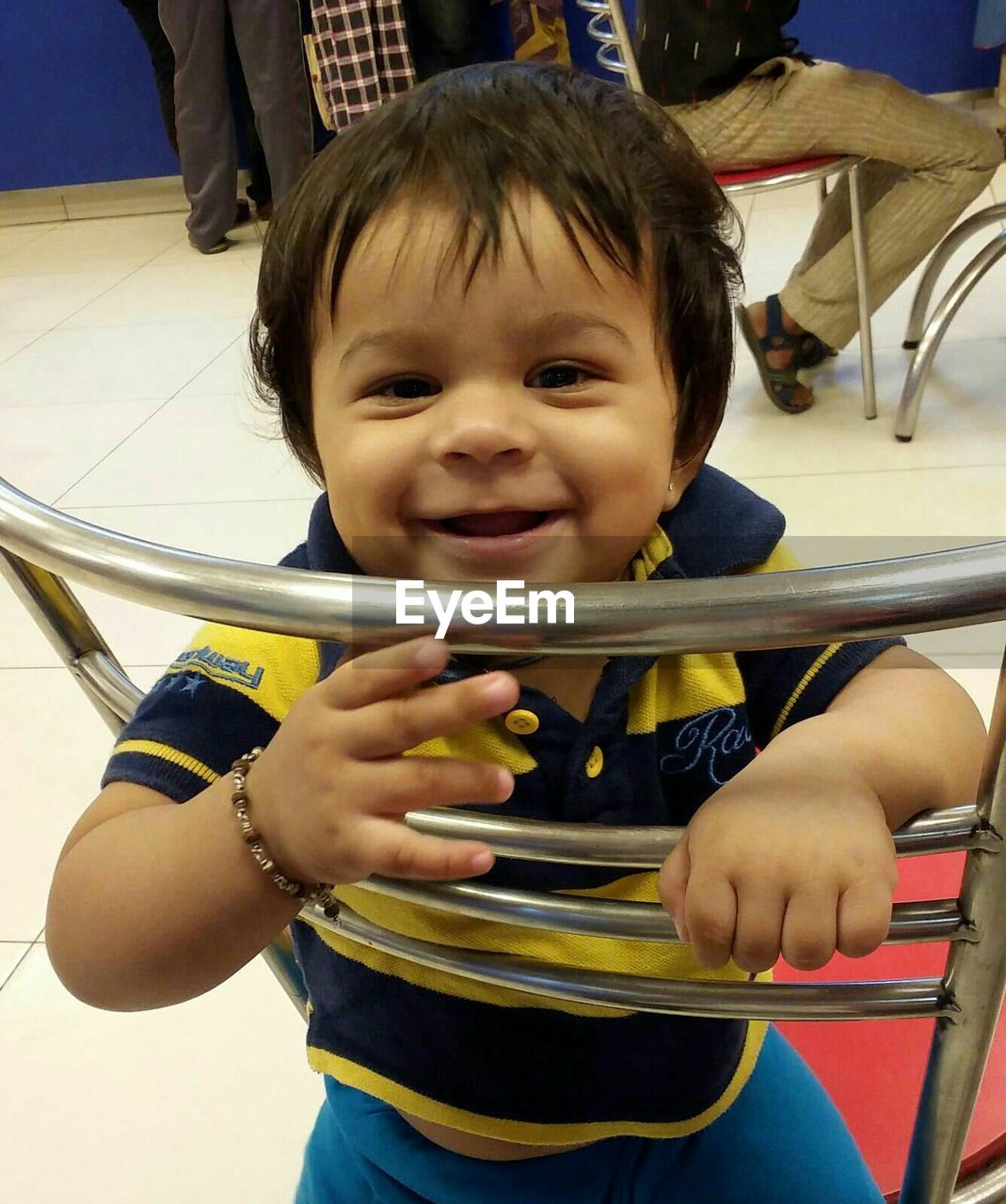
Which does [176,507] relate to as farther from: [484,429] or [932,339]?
[484,429]

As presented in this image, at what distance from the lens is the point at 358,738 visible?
13.5 inches

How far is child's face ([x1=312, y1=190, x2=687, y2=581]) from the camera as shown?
1.59 ft

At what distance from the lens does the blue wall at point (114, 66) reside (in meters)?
3.71

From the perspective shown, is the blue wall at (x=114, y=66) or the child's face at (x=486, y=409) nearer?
the child's face at (x=486, y=409)

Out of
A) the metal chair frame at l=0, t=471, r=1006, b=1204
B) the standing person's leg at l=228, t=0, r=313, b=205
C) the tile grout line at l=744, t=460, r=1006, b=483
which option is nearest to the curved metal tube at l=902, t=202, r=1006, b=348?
the tile grout line at l=744, t=460, r=1006, b=483

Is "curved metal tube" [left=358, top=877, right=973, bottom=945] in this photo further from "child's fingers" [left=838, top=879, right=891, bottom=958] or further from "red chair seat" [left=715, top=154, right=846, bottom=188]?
"red chair seat" [left=715, top=154, right=846, bottom=188]

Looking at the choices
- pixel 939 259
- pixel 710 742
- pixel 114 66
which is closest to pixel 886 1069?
pixel 710 742

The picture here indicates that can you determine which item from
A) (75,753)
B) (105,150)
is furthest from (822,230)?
(105,150)

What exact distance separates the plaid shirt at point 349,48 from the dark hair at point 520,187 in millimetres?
2893

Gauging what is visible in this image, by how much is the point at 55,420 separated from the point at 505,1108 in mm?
2354

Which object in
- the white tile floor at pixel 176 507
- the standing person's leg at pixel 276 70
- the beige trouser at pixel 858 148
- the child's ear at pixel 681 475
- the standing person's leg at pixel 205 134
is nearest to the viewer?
the child's ear at pixel 681 475

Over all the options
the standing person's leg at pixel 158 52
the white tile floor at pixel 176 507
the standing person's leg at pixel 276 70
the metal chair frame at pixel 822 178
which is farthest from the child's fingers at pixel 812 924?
the standing person's leg at pixel 158 52

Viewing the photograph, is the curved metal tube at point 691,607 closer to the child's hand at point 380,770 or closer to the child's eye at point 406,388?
the child's hand at point 380,770

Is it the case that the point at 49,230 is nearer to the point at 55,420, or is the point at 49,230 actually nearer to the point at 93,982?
the point at 55,420
